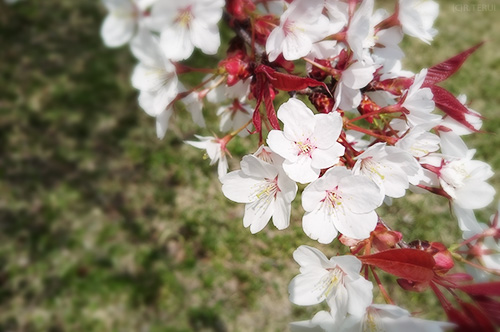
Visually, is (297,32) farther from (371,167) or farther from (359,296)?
(359,296)

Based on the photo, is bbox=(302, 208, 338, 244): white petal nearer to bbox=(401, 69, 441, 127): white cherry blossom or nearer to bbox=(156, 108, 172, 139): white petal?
bbox=(401, 69, 441, 127): white cherry blossom

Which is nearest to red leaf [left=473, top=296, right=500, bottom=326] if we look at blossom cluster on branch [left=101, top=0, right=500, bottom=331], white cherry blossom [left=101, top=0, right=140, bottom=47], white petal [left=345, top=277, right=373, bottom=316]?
blossom cluster on branch [left=101, top=0, right=500, bottom=331]

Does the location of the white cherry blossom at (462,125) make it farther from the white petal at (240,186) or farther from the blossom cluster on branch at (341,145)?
the white petal at (240,186)

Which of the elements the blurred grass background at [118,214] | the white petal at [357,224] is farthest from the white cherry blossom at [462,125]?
the blurred grass background at [118,214]

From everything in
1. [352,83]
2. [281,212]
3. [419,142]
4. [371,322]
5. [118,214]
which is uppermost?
[352,83]

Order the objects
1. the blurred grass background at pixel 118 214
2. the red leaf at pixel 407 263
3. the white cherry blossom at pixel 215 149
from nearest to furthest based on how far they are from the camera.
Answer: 1. the red leaf at pixel 407 263
2. the white cherry blossom at pixel 215 149
3. the blurred grass background at pixel 118 214

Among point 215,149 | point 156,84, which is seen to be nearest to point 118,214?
point 215,149
